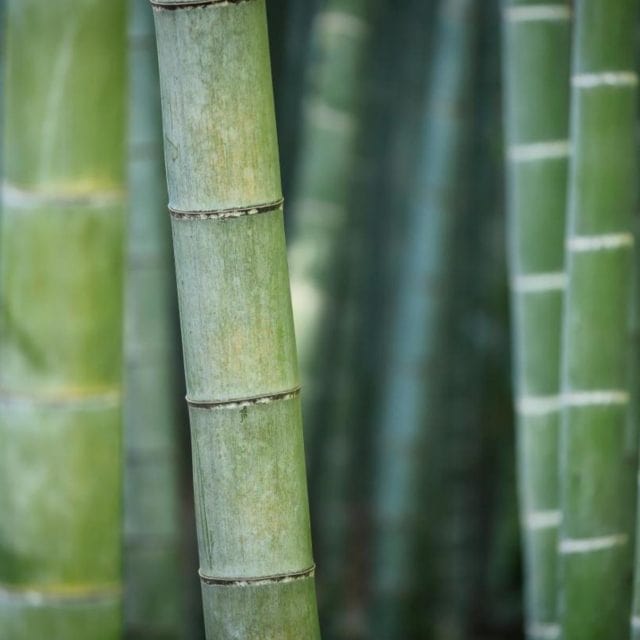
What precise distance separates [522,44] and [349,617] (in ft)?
3.98

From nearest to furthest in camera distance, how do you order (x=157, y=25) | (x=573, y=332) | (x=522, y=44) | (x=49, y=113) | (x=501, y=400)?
(x=157, y=25) → (x=49, y=113) → (x=573, y=332) → (x=522, y=44) → (x=501, y=400)

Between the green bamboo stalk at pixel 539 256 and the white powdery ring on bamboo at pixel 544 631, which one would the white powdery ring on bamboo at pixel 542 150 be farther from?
the white powdery ring on bamboo at pixel 544 631

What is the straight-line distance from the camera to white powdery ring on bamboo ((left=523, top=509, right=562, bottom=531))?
51.0 inches

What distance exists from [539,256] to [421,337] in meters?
0.66

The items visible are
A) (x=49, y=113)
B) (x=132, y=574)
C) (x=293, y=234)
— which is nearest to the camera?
(x=49, y=113)

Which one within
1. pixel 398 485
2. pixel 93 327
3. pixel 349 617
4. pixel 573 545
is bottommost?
pixel 349 617

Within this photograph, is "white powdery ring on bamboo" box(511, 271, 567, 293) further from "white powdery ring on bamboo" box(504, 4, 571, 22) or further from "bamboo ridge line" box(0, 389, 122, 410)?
"bamboo ridge line" box(0, 389, 122, 410)

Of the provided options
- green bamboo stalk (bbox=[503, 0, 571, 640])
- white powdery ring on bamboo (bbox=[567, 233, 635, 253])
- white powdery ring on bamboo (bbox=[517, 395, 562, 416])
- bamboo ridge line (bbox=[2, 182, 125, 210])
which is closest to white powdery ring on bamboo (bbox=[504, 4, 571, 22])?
green bamboo stalk (bbox=[503, 0, 571, 640])

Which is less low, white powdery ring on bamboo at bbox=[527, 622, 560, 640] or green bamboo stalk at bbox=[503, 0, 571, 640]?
green bamboo stalk at bbox=[503, 0, 571, 640]

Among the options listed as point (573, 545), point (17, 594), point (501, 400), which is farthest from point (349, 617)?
point (17, 594)

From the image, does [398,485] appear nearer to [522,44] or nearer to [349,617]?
[349,617]

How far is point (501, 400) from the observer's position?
2490 mm

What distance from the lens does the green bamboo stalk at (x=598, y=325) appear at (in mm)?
1047

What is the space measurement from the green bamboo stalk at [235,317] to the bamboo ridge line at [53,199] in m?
0.20
